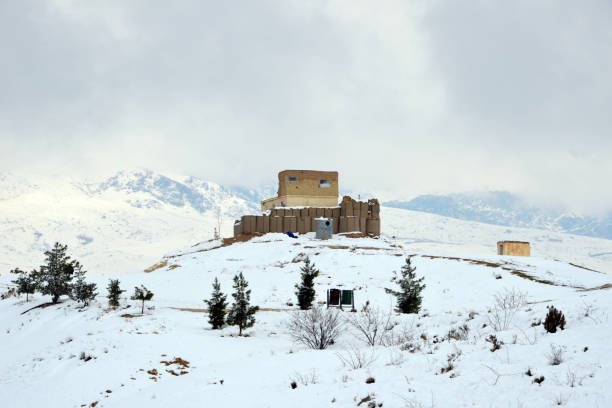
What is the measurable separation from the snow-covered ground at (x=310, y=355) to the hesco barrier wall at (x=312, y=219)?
2681 centimetres

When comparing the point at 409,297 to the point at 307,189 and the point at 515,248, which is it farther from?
the point at 307,189

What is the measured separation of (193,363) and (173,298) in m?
16.8

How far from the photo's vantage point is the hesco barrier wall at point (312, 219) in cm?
5962

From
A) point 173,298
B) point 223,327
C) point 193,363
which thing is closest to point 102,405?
point 193,363

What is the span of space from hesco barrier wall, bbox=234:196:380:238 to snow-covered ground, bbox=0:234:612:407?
26.8m

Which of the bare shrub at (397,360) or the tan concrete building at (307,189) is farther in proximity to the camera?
the tan concrete building at (307,189)

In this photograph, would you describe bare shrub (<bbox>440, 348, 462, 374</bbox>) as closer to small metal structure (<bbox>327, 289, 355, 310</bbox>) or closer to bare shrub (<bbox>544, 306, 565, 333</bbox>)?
bare shrub (<bbox>544, 306, 565, 333</bbox>)

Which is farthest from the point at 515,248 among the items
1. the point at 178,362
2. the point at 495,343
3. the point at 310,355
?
the point at 495,343

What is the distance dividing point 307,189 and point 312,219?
8.75 m

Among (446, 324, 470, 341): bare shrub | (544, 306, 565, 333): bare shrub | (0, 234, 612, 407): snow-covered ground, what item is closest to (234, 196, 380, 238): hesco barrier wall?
(0, 234, 612, 407): snow-covered ground

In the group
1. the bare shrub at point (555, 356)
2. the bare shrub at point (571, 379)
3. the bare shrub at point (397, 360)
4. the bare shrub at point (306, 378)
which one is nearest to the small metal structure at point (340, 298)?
the bare shrub at point (397, 360)

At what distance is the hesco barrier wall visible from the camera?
59625 mm

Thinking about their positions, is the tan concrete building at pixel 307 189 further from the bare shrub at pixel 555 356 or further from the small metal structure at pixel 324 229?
the bare shrub at pixel 555 356

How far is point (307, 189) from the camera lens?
6838cm
